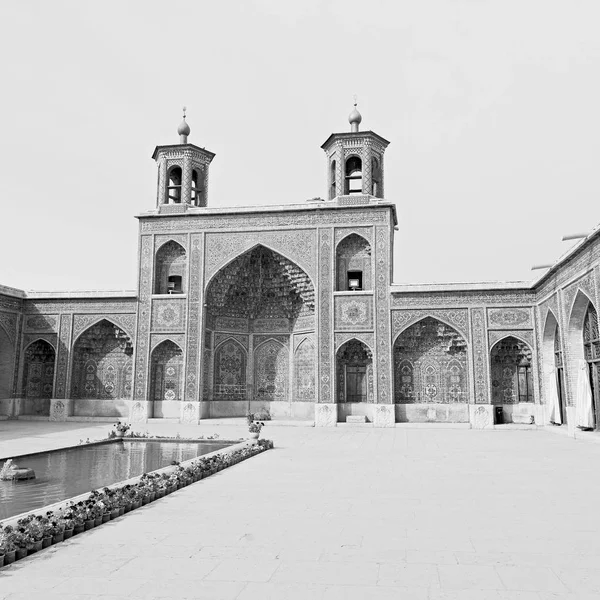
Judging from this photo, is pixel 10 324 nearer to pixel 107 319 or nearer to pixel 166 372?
pixel 107 319

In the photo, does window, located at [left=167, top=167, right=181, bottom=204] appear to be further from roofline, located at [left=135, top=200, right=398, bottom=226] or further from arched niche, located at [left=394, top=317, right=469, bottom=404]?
arched niche, located at [left=394, top=317, right=469, bottom=404]

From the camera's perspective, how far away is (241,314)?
1962 centimetres

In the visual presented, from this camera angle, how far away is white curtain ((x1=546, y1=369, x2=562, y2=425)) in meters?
15.5

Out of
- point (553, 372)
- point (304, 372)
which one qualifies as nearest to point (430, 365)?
point (553, 372)

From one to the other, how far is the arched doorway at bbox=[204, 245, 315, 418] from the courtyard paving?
9.84 m

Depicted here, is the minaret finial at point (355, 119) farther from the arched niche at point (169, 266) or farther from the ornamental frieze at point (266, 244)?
the arched niche at point (169, 266)

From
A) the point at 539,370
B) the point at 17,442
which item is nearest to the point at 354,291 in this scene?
the point at 539,370

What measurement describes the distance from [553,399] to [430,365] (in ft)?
11.0

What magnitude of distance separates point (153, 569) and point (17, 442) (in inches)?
368

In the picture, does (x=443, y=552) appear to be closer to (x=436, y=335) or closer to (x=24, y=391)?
(x=436, y=335)

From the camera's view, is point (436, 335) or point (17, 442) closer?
point (17, 442)

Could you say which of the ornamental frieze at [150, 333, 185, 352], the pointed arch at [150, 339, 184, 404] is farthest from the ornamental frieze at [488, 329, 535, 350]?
the pointed arch at [150, 339, 184, 404]

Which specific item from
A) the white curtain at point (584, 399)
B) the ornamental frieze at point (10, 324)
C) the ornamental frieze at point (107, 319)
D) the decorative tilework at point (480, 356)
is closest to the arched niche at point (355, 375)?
the decorative tilework at point (480, 356)

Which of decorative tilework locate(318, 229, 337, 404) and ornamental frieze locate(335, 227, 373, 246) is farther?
ornamental frieze locate(335, 227, 373, 246)
